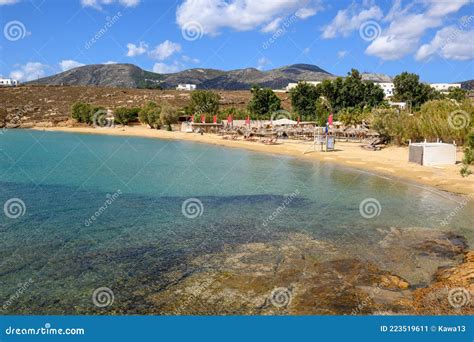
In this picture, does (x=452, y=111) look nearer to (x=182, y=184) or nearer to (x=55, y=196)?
(x=182, y=184)

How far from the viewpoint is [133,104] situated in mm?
99938

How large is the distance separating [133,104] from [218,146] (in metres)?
56.1

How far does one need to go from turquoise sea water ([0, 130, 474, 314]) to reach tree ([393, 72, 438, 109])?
182 feet

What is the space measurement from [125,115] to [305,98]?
114ft

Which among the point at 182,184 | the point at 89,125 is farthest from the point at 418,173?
the point at 89,125

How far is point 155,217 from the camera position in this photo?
57.4 feet

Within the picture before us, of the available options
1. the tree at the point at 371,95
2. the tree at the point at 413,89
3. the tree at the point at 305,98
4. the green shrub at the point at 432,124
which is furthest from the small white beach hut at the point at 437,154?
the tree at the point at 413,89

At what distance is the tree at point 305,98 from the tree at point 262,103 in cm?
412

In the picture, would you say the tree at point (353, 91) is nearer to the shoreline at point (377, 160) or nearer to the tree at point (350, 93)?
the tree at point (350, 93)

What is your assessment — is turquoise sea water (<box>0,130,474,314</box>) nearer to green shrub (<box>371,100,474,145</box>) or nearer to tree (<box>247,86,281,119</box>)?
green shrub (<box>371,100,474,145</box>)

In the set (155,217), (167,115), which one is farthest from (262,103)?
(155,217)

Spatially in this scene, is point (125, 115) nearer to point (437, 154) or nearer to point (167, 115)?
point (167, 115)

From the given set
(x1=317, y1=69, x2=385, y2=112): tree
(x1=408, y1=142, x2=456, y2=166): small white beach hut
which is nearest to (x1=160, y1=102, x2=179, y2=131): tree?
(x1=317, y1=69, x2=385, y2=112): tree

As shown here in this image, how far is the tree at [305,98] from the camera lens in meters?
78.9
